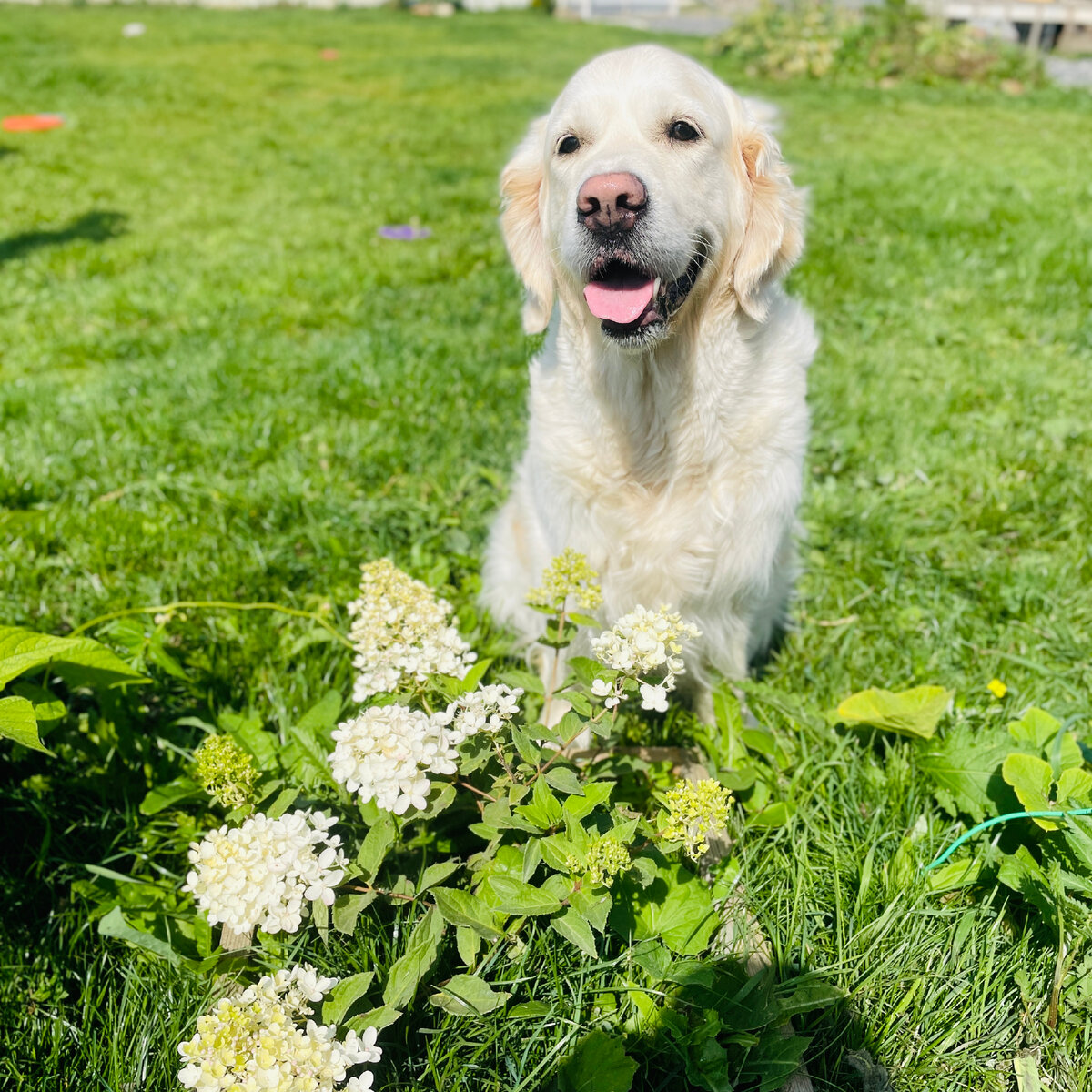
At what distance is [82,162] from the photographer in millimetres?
7973

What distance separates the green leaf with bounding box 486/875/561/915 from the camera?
4.30ft

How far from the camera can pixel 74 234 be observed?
243 inches

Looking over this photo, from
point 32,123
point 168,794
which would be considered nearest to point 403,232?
point 168,794

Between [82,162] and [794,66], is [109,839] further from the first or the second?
[794,66]

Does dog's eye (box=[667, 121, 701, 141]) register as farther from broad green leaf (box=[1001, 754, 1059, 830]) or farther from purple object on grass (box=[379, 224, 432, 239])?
purple object on grass (box=[379, 224, 432, 239])

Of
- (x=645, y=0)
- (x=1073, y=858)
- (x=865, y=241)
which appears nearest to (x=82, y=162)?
(x=865, y=241)

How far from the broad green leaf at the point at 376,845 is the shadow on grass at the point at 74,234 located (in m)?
5.87

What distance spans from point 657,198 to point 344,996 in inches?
67.1

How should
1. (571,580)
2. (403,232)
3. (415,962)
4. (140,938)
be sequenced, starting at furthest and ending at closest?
(403,232) → (140,938) → (571,580) → (415,962)

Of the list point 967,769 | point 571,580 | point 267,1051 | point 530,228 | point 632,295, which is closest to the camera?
point 267,1051

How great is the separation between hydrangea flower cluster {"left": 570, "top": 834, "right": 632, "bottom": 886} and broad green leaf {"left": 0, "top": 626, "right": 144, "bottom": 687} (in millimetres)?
1022

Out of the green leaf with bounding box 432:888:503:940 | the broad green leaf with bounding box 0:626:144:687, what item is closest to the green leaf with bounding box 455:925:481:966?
the green leaf with bounding box 432:888:503:940

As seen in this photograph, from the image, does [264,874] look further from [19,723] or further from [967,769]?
[967,769]

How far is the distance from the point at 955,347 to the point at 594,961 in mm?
3924
